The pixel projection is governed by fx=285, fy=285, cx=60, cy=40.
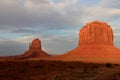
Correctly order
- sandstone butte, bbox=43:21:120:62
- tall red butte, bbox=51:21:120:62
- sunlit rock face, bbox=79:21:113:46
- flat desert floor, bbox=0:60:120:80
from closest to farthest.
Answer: flat desert floor, bbox=0:60:120:80, tall red butte, bbox=51:21:120:62, sandstone butte, bbox=43:21:120:62, sunlit rock face, bbox=79:21:113:46

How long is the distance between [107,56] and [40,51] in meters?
58.2

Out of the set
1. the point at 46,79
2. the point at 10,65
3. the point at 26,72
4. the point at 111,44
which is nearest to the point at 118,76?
the point at 46,79

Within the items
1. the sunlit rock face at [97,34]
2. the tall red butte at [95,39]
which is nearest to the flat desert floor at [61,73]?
the tall red butte at [95,39]

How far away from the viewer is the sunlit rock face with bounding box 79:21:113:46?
143 metres

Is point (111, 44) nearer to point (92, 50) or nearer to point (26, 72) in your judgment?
point (92, 50)

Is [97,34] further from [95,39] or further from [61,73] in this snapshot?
[61,73]

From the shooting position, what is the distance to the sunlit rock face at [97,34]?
142712 mm

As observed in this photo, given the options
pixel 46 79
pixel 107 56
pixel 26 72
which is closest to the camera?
pixel 46 79

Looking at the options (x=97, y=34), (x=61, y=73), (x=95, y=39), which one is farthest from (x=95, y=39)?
(x=61, y=73)

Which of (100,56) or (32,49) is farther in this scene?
(32,49)

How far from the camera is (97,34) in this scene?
5689 inches

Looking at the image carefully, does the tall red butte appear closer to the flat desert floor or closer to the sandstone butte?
the sandstone butte

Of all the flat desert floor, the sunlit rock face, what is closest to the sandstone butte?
the sunlit rock face

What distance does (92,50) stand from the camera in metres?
133
